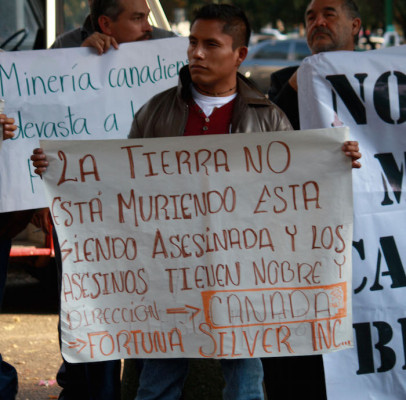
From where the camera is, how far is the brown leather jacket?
3.34 m

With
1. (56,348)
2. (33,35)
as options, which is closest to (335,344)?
(56,348)

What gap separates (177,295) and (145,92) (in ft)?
4.53

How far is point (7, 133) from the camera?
3453 mm

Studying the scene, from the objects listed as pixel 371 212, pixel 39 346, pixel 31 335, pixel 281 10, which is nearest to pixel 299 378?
pixel 371 212

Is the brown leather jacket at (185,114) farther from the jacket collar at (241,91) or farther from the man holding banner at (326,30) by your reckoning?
the man holding banner at (326,30)

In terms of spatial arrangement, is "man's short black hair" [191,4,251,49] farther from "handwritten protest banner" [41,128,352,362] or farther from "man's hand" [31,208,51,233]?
"man's hand" [31,208,51,233]

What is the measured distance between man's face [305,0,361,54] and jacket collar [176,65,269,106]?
80 centimetres

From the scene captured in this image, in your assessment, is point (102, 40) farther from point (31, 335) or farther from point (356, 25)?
point (31, 335)

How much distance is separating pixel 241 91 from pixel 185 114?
234mm

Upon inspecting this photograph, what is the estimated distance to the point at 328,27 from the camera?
13.5ft

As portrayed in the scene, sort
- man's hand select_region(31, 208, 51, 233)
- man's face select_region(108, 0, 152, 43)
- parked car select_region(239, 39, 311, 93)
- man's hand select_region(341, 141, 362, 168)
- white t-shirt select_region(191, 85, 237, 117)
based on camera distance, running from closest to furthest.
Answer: man's hand select_region(341, 141, 362, 168) → white t-shirt select_region(191, 85, 237, 117) → man's hand select_region(31, 208, 51, 233) → man's face select_region(108, 0, 152, 43) → parked car select_region(239, 39, 311, 93)

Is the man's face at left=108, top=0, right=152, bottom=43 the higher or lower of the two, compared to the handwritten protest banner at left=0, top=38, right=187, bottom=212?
higher

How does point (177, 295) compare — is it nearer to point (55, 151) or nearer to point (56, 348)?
point (55, 151)

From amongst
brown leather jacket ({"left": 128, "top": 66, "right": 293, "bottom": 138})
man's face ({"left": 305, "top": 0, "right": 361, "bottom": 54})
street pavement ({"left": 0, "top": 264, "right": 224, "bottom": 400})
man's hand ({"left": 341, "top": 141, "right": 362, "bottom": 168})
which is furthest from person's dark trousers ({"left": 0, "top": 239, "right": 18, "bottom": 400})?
man's face ({"left": 305, "top": 0, "right": 361, "bottom": 54})
